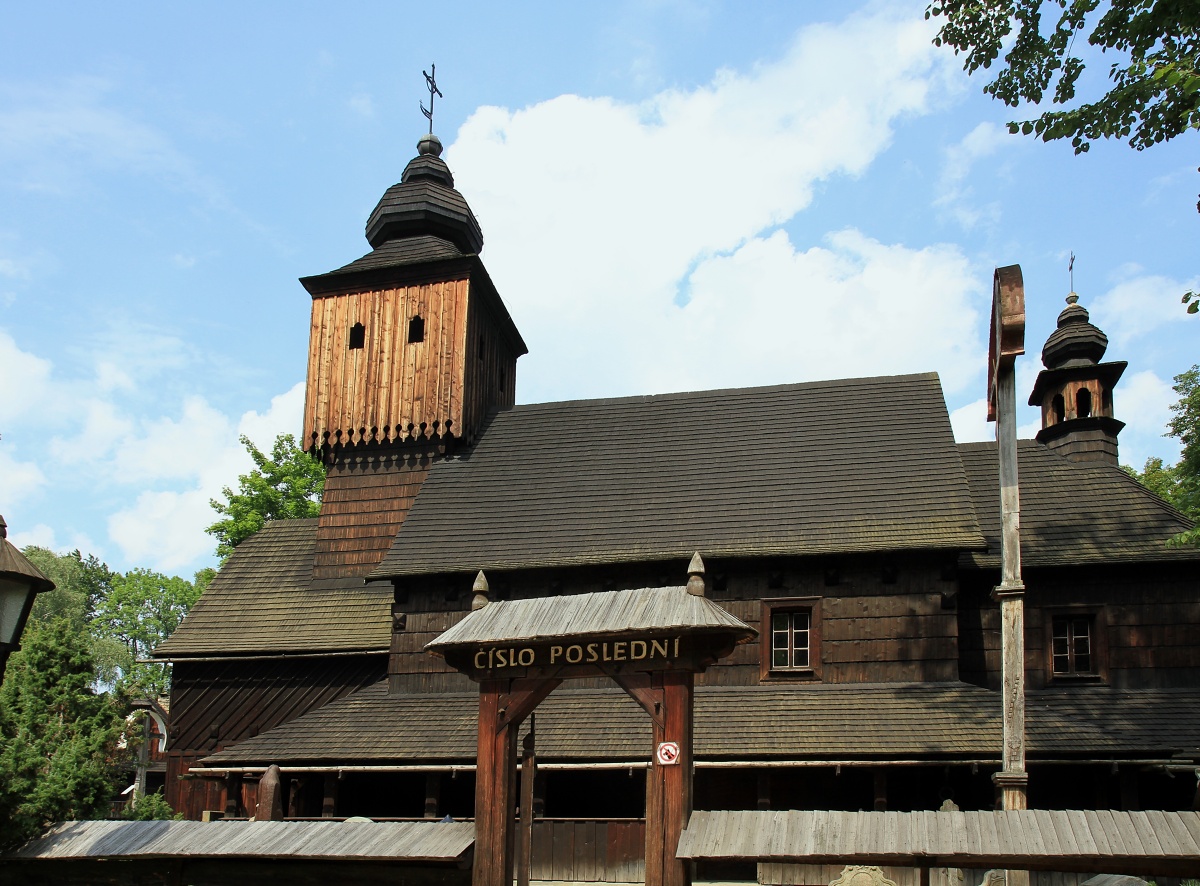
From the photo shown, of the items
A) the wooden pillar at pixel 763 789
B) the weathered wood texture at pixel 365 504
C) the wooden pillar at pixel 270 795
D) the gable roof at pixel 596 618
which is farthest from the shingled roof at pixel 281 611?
the gable roof at pixel 596 618

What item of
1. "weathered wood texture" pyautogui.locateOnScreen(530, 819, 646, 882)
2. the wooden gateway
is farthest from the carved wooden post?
"weathered wood texture" pyautogui.locateOnScreen(530, 819, 646, 882)

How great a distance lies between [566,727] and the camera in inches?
712

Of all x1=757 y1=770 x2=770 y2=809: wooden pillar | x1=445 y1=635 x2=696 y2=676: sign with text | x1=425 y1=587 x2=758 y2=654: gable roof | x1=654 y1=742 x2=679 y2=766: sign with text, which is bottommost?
x1=757 y1=770 x2=770 y2=809: wooden pillar

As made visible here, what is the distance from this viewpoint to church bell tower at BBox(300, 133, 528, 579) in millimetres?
24125

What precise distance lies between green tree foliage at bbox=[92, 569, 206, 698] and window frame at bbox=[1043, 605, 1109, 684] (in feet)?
138

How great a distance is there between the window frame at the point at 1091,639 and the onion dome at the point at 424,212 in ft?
51.3

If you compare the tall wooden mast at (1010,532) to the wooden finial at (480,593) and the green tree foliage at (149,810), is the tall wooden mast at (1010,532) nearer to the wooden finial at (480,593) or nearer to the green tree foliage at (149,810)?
the wooden finial at (480,593)

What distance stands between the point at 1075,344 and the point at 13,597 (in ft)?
76.1

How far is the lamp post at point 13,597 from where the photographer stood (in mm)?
6777

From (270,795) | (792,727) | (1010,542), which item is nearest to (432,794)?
(270,795)

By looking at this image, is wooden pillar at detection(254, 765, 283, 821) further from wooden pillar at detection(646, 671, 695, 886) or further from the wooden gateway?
wooden pillar at detection(646, 671, 695, 886)

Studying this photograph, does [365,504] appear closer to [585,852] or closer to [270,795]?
[270,795]

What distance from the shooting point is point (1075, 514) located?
20.3m

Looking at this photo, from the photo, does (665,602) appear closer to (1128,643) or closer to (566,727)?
(566,727)
